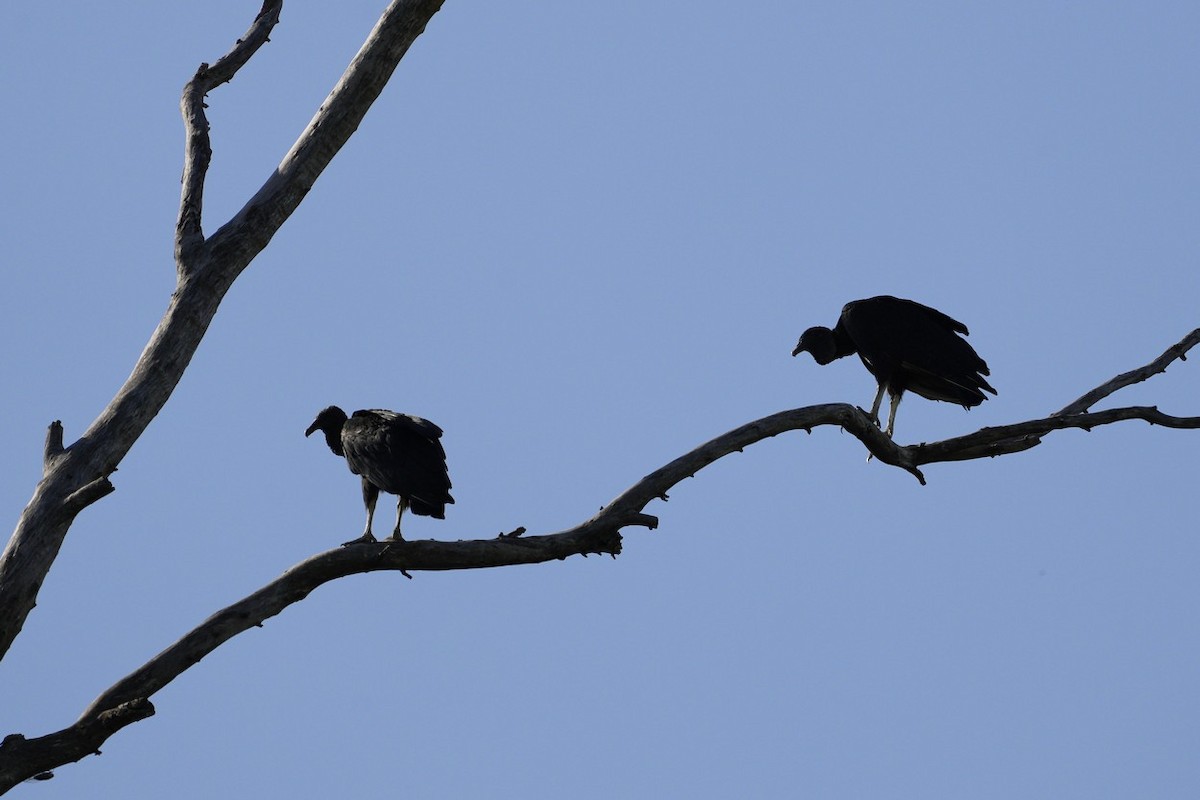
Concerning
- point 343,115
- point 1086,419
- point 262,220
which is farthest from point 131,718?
point 1086,419

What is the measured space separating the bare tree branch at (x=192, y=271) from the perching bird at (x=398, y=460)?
4.45ft

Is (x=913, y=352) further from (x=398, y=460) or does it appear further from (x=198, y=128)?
(x=198, y=128)

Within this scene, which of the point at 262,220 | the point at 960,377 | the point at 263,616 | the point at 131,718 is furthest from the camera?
the point at 960,377

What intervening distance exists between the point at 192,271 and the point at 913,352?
4.13 metres

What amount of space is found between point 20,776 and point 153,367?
5.58 ft

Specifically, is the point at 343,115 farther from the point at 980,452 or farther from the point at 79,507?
the point at 980,452

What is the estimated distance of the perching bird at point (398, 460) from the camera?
7445 millimetres

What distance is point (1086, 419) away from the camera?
24.0 feet

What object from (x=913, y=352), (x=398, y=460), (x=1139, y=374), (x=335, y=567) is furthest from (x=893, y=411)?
(x=335, y=567)

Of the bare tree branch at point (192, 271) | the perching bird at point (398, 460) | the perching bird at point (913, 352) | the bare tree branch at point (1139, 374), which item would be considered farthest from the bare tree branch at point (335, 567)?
the perching bird at point (913, 352)

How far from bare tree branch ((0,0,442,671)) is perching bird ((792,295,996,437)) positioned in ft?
11.1

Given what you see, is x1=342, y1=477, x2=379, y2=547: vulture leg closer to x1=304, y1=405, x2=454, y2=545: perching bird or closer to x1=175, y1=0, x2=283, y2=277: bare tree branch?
x1=304, y1=405, x2=454, y2=545: perching bird

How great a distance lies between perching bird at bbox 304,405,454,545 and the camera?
7445 mm

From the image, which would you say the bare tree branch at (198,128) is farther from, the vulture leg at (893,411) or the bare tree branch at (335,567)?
the vulture leg at (893,411)
